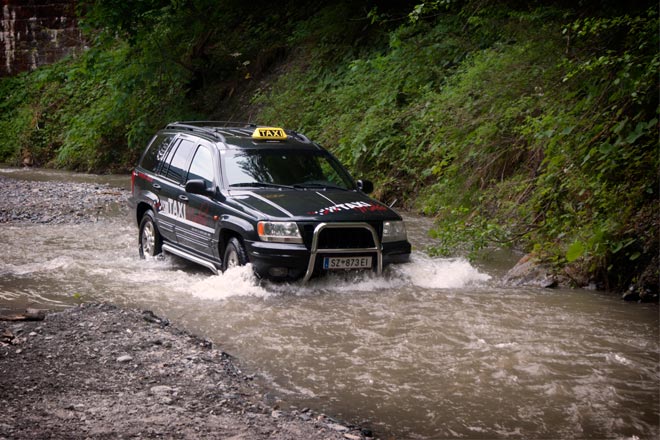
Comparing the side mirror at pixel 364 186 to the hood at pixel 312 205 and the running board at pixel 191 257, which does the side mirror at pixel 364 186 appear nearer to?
the hood at pixel 312 205

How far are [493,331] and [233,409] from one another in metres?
2.99

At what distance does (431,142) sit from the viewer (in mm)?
15164

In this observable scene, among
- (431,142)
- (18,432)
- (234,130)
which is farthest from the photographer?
(431,142)

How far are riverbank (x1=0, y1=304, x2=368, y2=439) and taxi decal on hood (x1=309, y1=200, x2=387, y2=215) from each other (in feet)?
7.69

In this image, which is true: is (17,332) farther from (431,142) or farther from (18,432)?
(431,142)

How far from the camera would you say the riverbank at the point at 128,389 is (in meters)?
5.00

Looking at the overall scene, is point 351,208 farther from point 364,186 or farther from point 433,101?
point 433,101

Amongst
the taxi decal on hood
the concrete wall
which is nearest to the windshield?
the taxi decal on hood

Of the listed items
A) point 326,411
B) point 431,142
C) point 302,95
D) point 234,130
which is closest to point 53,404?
point 326,411

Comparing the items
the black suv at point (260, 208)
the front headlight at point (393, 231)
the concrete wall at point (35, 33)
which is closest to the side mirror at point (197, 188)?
the black suv at point (260, 208)

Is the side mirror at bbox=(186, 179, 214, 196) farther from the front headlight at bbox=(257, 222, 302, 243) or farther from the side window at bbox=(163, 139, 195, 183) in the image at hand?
the front headlight at bbox=(257, 222, 302, 243)

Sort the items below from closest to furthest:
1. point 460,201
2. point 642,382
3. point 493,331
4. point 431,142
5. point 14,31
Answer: point 642,382 → point 493,331 → point 460,201 → point 431,142 → point 14,31

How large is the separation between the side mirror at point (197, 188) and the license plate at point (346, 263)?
1659 mm

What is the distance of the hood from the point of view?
890cm
